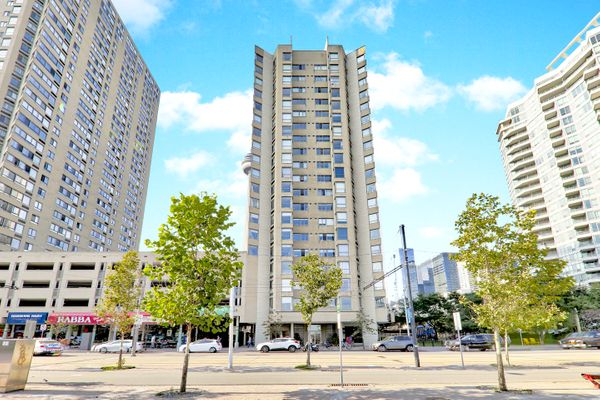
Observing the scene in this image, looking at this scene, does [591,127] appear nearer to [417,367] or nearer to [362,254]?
[362,254]

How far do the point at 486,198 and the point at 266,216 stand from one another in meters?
44.7

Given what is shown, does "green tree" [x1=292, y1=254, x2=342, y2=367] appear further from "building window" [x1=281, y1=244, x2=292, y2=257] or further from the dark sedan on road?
"building window" [x1=281, y1=244, x2=292, y2=257]

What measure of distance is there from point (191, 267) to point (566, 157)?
313 feet

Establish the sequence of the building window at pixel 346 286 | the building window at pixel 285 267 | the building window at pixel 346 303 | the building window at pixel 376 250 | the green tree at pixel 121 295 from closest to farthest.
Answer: the green tree at pixel 121 295 < the building window at pixel 346 303 < the building window at pixel 346 286 < the building window at pixel 285 267 < the building window at pixel 376 250

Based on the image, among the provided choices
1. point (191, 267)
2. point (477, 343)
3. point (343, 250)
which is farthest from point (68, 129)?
point (477, 343)

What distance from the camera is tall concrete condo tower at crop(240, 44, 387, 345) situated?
52.4 meters

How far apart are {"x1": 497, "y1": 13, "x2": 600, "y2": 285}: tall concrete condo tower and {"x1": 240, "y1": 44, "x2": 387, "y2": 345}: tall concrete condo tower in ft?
176

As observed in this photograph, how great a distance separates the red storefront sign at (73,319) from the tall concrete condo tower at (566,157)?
310ft

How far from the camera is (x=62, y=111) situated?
230 feet

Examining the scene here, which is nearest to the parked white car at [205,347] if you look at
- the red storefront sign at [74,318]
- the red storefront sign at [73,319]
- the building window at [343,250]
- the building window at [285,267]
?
the red storefront sign at [74,318]

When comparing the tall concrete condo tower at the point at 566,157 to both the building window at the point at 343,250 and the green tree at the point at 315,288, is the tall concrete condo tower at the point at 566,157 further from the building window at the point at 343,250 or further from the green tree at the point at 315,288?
the green tree at the point at 315,288

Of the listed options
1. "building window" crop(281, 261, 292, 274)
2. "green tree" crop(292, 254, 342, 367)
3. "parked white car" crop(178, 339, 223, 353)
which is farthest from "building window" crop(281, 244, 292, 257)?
"green tree" crop(292, 254, 342, 367)

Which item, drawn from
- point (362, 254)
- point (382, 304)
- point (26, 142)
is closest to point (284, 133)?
point (362, 254)

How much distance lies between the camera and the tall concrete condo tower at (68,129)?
6028cm
